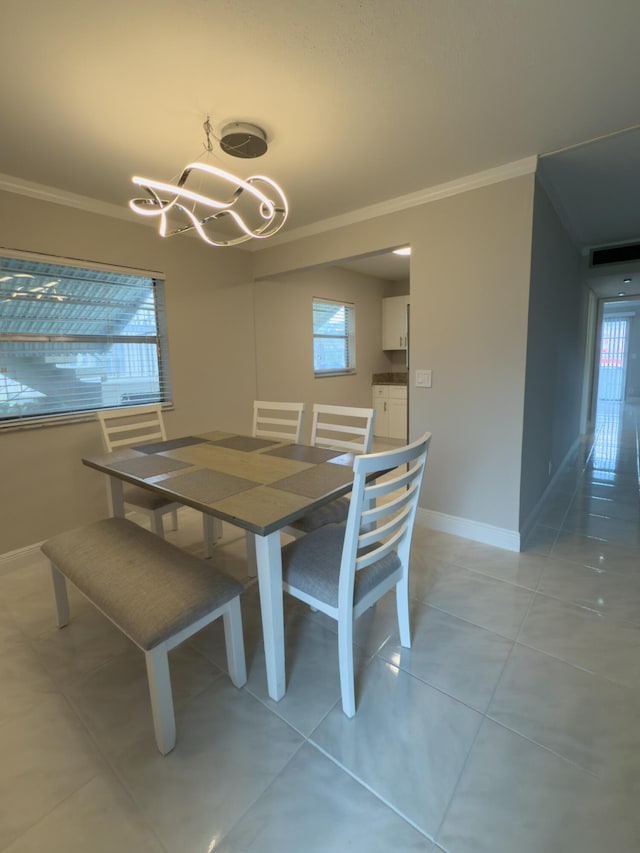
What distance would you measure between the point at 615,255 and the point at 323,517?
4.42 m

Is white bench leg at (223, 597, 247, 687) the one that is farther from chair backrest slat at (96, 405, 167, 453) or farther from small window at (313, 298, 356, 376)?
small window at (313, 298, 356, 376)

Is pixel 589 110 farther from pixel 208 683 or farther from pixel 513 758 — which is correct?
pixel 208 683

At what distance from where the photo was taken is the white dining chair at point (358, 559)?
1.31 meters

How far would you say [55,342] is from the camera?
2623mm

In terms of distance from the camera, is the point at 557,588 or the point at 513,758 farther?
the point at 557,588

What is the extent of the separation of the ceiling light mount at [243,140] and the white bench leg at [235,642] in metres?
2.13

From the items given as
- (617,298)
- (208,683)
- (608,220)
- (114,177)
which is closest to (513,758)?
(208,683)

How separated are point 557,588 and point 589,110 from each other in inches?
93.4

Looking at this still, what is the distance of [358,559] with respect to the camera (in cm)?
137

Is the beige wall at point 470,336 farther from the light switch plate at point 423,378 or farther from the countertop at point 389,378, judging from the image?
the countertop at point 389,378

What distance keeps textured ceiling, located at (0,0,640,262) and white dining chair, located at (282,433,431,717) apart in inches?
56.4

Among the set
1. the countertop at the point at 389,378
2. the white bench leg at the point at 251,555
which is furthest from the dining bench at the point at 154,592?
the countertop at the point at 389,378

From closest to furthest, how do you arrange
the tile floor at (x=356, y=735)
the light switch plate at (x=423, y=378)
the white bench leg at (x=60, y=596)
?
the tile floor at (x=356, y=735) < the white bench leg at (x=60, y=596) < the light switch plate at (x=423, y=378)

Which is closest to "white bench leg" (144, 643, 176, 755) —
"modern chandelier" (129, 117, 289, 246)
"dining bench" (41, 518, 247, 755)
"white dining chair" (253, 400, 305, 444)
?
"dining bench" (41, 518, 247, 755)
